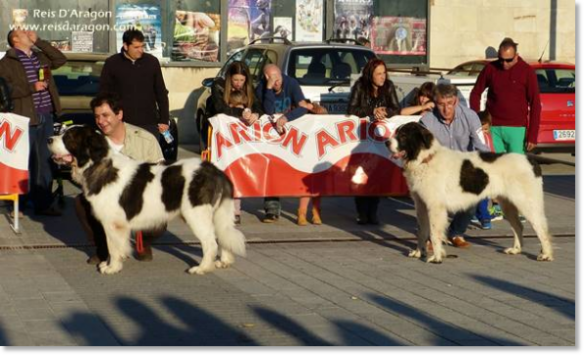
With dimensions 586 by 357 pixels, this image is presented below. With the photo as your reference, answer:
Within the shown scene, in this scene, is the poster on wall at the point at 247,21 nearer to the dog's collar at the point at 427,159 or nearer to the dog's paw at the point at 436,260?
the dog's collar at the point at 427,159

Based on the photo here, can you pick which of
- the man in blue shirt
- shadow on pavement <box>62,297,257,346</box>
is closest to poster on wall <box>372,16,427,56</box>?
the man in blue shirt

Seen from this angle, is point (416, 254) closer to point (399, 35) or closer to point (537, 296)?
point (537, 296)

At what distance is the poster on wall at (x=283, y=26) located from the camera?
2312 centimetres

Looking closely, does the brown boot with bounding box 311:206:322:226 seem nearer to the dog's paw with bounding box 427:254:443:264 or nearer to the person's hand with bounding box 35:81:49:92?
the dog's paw with bounding box 427:254:443:264

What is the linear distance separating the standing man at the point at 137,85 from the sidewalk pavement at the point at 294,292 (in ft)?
4.03

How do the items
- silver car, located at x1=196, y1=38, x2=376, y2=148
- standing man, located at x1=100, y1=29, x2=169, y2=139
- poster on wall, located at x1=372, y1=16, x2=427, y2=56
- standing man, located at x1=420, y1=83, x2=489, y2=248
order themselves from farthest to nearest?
1. poster on wall, located at x1=372, y1=16, x2=427, y2=56
2. silver car, located at x1=196, y1=38, x2=376, y2=148
3. standing man, located at x1=100, y1=29, x2=169, y2=139
4. standing man, located at x1=420, y1=83, x2=489, y2=248

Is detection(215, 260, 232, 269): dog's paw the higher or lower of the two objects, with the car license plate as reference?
lower

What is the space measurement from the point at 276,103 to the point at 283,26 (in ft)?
32.1

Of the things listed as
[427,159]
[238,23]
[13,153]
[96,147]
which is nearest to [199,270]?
[96,147]

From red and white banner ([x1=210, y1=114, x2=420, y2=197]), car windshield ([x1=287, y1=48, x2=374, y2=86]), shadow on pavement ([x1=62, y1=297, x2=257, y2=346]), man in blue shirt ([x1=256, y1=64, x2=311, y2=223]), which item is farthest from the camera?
car windshield ([x1=287, y1=48, x2=374, y2=86])

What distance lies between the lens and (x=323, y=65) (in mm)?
18281

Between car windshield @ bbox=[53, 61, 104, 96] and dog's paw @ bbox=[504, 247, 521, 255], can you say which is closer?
dog's paw @ bbox=[504, 247, 521, 255]

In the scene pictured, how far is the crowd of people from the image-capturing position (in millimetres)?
12227

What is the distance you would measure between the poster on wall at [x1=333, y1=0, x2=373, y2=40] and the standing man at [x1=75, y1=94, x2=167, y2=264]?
12.8m
